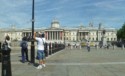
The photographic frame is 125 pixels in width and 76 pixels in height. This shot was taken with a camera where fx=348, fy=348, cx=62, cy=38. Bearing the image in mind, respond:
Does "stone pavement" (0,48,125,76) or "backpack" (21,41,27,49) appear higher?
"backpack" (21,41,27,49)

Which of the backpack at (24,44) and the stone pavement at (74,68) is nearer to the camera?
the stone pavement at (74,68)

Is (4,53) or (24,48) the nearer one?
(4,53)

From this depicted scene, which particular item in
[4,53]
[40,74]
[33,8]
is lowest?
[40,74]

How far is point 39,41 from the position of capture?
18641mm

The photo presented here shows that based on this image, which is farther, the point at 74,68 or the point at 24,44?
the point at 24,44

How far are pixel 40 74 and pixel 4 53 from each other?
470 cm

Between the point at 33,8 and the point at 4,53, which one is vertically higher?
the point at 33,8

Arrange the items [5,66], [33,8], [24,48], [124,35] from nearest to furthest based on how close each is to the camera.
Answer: [5,66] → [33,8] → [24,48] → [124,35]

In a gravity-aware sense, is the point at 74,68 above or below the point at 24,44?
below

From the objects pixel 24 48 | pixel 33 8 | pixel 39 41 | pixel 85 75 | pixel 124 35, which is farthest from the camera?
pixel 124 35

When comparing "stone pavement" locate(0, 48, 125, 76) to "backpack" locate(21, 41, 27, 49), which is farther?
"backpack" locate(21, 41, 27, 49)

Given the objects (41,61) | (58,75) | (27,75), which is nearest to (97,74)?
(58,75)

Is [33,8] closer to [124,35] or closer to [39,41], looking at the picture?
[39,41]

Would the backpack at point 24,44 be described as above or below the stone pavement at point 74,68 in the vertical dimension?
above
